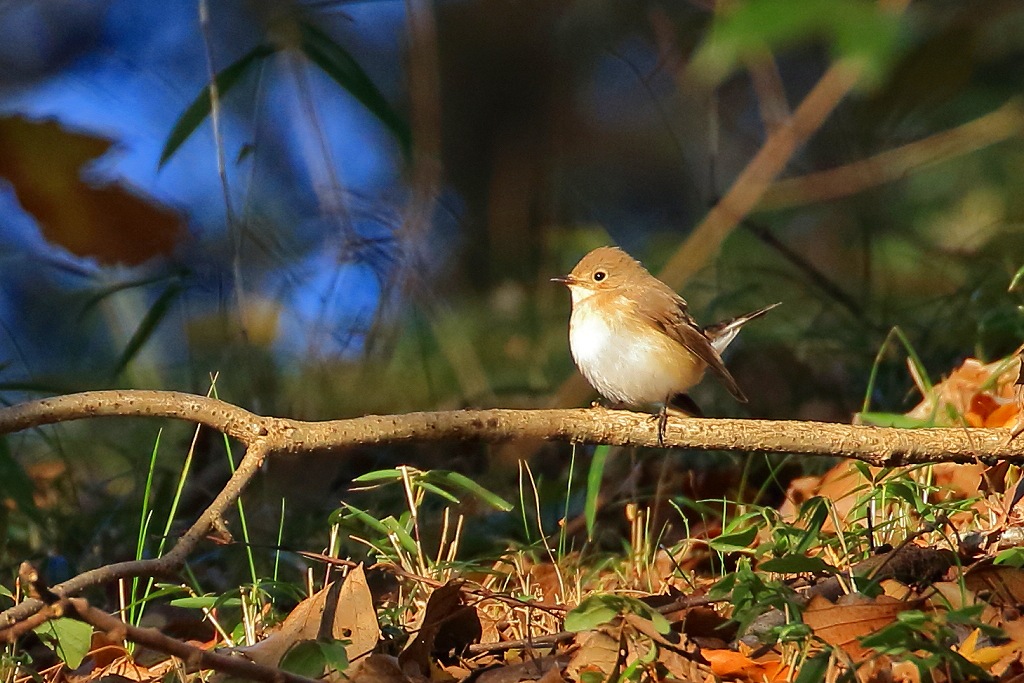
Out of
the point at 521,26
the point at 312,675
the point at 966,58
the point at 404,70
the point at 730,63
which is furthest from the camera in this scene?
the point at 521,26

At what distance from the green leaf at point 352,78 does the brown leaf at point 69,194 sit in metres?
1.33

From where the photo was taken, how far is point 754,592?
2.04 m

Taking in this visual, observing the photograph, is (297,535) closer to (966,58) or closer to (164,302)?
(164,302)

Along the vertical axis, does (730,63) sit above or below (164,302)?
above

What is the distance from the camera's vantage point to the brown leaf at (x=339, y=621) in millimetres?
2188

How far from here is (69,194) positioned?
5.14 m

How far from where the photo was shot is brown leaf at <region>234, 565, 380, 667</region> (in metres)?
2.19

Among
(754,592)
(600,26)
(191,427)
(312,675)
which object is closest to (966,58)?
(600,26)

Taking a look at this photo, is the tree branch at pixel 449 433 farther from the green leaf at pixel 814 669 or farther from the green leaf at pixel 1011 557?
the green leaf at pixel 814 669

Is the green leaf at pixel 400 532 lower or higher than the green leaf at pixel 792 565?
lower

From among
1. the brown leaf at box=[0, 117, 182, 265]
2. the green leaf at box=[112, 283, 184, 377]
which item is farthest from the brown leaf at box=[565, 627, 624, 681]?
the brown leaf at box=[0, 117, 182, 265]

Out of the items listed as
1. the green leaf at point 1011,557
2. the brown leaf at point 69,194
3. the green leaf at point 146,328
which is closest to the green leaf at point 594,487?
the green leaf at point 1011,557

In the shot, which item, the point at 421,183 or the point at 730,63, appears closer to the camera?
the point at 730,63

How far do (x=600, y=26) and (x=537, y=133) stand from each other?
96 centimetres
